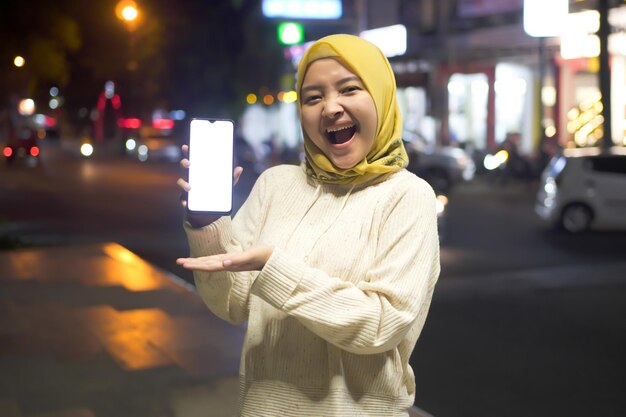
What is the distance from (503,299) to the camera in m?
11.0

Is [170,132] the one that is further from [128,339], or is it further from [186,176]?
[186,176]

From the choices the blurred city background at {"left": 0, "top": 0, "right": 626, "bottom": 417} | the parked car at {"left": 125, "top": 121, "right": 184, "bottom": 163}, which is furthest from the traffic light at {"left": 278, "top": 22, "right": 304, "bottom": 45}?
the parked car at {"left": 125, "top": 121, "right": 184, "bottom": 163}

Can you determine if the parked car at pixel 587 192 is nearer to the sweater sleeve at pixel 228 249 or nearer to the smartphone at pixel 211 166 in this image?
the sweater sleeve at pixel 228 249

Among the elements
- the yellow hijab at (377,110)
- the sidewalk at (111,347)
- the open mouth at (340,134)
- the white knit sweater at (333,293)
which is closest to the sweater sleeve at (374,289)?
the white knit sweater at (333,293)

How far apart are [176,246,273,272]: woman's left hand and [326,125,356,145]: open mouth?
408 millimetres

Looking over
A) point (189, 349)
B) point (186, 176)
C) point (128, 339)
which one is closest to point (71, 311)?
point (128, 339)

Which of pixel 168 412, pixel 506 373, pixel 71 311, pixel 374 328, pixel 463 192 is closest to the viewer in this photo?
pixel 374 328

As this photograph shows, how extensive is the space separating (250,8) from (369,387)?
50206 mm

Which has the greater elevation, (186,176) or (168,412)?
(186,176)

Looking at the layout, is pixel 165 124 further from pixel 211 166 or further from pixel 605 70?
pixel 211 166

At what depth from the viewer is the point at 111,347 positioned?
8023 millimetres

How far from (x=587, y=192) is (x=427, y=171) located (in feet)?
36.2

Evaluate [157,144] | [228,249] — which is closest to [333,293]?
[228,249]

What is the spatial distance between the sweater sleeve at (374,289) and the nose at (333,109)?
281 mm
